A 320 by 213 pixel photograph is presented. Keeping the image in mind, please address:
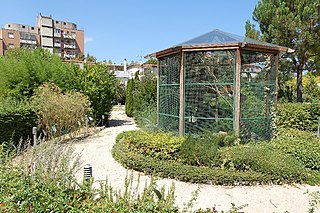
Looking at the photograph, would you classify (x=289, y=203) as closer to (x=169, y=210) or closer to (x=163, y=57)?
(x=169, y=210)

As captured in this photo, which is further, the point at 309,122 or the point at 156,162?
the point at 309,122

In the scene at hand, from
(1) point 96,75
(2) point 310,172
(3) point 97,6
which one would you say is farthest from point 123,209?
(1) point 96,75

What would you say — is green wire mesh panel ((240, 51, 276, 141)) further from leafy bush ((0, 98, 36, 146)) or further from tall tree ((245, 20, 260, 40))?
leafy bush ((0, 98, 36, 146))

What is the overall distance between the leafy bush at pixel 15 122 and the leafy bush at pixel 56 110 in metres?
0.30

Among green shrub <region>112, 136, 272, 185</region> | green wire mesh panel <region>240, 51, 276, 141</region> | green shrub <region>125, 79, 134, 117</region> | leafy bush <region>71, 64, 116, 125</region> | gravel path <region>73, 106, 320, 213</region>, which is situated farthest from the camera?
green shrub <region>125, 79, 134, 117</region>

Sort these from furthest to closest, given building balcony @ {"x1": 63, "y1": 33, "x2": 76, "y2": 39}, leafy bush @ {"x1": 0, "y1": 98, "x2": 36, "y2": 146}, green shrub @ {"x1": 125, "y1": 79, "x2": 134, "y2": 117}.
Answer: building balcony @ {"x1": 63, "y1": 33, "x2": 76, "y2": 39}, green shrub @ {"x1": 125, "y1": 79, "x2": 134, "y2": 117}, leafy bush @ {"x1": 0, "y1": 98, "x2": 36, "y2": 146}

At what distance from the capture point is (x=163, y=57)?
8.23m

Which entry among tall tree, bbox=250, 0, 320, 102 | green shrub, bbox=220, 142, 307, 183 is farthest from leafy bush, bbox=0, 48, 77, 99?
tall tree, bbox=250, 0, 320, 102

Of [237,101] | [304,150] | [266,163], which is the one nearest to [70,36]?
[237,101]

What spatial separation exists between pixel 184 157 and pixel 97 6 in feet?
20.4

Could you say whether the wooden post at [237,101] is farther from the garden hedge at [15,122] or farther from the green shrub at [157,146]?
the garden hedge at [15,122]

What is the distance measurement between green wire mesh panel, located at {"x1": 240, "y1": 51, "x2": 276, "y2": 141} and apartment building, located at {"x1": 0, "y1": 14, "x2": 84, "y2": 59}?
148ft

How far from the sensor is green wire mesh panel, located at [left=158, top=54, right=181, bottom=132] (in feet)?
24.3

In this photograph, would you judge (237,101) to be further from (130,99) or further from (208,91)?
(130,99)
